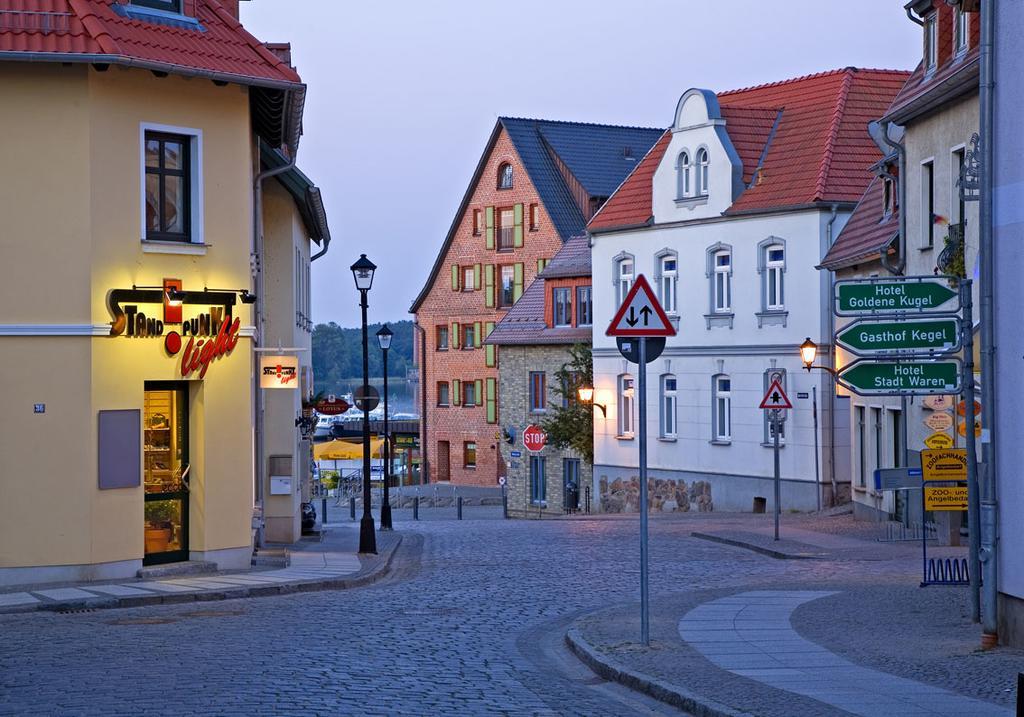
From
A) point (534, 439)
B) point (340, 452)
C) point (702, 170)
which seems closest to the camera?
point (702, 170)

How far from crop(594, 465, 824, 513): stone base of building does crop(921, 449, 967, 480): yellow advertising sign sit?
2356 cm

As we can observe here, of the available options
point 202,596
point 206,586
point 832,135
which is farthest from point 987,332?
point 832,135

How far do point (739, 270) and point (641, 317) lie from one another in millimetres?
30241

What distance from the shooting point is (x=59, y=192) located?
20328 mm

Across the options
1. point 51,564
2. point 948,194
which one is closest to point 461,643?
point 51,564

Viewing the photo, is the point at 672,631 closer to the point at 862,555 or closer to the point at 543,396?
the point at 862,555

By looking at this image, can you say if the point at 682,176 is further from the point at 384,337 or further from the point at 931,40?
the point at 931,40

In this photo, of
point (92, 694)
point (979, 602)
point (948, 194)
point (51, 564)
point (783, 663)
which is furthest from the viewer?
point (948, 194)

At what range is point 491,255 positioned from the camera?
71.5m

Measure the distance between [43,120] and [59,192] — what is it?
3.08 feet

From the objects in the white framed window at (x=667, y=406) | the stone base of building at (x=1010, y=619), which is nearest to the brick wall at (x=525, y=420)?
the white framed window at (x=667, y=406)

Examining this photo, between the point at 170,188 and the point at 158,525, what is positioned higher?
the point at 170,188

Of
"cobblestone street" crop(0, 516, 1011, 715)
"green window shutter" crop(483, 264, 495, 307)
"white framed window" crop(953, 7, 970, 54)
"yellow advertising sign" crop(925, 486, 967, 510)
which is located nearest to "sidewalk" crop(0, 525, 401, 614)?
"cobblestone street" crop(0, 516, 1011, 715)

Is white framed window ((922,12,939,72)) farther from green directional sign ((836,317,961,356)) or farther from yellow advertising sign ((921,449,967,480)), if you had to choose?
green directional sign ((836,317,961,356))
